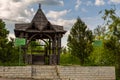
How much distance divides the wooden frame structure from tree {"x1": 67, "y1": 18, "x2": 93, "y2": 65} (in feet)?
41.8

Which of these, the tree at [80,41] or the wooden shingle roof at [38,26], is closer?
the wooden shingle roof at [38,26]

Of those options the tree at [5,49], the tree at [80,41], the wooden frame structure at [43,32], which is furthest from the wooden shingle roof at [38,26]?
the tree at [80,41]

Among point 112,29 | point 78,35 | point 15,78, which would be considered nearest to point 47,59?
point 112,29

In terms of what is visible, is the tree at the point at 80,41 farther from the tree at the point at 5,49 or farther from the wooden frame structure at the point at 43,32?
the wooden frame structure at the point at 43,32

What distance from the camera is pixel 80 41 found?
43.3 meters

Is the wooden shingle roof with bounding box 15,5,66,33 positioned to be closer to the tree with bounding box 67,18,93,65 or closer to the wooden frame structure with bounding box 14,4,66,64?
the wooden frame structure with bounding box 14,4,66,64

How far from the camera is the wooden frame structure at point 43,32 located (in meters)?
28.8

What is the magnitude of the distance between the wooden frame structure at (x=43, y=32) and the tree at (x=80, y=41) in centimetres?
1275

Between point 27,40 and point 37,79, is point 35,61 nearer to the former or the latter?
point 27,40

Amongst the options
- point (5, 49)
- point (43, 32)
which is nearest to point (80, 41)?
point (5, 49)

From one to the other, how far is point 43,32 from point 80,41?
15.0 metres

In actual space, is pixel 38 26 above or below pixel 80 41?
above

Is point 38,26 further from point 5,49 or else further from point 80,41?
point 80,41

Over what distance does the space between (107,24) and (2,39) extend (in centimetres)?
1166
